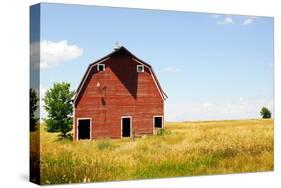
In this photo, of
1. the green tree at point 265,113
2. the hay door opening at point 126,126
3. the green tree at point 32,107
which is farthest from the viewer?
the green tree at point 265,113

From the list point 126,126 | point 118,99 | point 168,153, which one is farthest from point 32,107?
point 168,153

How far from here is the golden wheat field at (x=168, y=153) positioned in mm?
11883

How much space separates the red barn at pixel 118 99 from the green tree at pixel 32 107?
2.06ft

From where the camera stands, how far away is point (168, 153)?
506 inches

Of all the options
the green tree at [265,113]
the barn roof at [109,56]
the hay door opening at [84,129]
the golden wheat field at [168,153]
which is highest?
the barn roof at [109,56]

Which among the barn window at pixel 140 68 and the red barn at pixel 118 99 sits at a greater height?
the barn window at pixel 140 68

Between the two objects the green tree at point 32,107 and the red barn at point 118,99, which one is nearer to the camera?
the green tree at point 32,107

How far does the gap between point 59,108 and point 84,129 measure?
0.54 metres

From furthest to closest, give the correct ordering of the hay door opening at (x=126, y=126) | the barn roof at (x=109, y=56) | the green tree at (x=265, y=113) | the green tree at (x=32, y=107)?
the green tree at (x=265, y=113) < the hay door opening at (x=126, y=126) < the barn roof at (x=109, y=56) < the green tree at (x=32, y=107)

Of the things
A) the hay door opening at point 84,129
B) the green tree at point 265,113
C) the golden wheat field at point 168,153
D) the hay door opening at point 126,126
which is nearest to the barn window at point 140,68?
the hay door opening at point 126,126

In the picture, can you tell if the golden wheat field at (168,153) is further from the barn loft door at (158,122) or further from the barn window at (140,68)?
the barn window at (140,68)

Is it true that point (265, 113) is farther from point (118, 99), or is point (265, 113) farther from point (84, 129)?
point (84, 129)

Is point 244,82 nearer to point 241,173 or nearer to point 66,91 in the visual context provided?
point 241,173

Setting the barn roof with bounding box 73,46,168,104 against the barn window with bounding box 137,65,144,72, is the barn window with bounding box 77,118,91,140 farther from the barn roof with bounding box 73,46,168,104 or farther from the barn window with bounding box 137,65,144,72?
the barn window with bounding box 137,65,144,72
